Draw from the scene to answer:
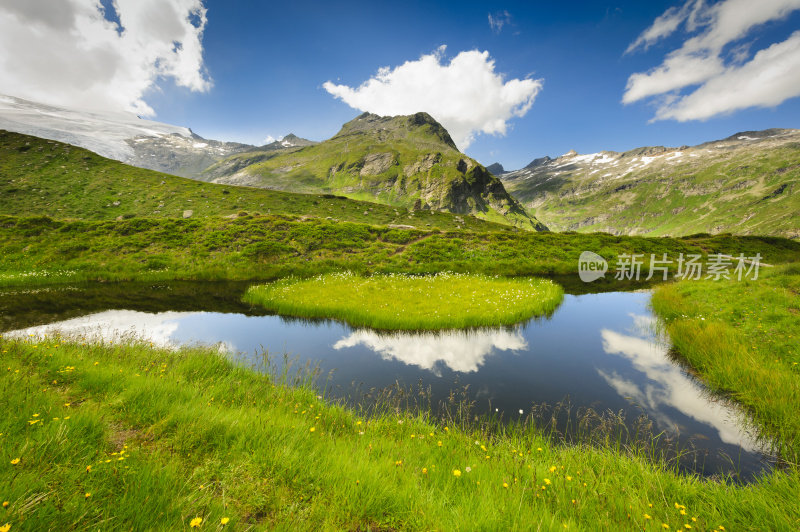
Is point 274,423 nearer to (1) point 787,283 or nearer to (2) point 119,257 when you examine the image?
(1) point 787,283

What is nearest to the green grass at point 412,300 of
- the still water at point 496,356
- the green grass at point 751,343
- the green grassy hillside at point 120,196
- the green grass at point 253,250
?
the still water at point 496,356

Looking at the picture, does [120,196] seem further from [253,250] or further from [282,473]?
[282,473]

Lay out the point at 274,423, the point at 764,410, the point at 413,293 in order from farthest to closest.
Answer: the point at 413,293, the point at 764,410, the point at 274,423

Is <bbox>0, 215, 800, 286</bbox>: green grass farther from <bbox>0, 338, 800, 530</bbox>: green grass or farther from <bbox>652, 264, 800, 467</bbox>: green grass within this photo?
<bbox>0, 338, 800, 530</bbox>: green grass

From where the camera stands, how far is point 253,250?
34.0m

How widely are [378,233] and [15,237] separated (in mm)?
41788

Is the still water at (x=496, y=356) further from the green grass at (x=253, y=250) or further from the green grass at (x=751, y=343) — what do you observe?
the green grass at (x=253, y=250)

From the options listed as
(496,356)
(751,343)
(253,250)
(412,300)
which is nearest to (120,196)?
(253,250)

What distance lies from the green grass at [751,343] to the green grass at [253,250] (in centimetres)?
1640

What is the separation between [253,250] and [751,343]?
38.1 metres

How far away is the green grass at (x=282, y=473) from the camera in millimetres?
3375

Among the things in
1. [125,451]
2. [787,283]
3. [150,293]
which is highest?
[787,283]

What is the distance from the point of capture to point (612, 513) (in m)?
4.52


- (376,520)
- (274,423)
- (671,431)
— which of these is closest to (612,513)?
(376,520)
